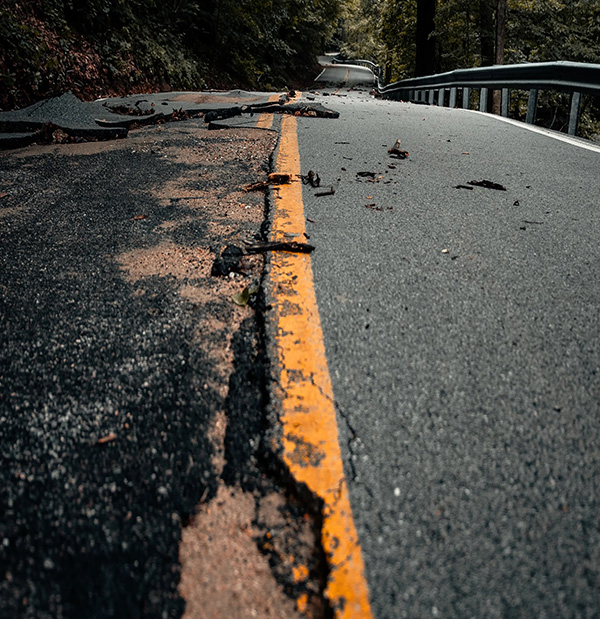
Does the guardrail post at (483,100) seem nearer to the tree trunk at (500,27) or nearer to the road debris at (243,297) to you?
the road debris at (243,297)

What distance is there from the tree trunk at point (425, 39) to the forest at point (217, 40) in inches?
1.6

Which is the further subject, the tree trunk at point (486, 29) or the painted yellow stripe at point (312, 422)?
the tree trunk at point (486, 29)

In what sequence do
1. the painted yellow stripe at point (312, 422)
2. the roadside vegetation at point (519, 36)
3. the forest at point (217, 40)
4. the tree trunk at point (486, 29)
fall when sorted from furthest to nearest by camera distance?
the tree trunk at point (486, 29) → the roadside vegetation at point (519, 36) → the forest at point (217, 40) → the painted yellow stripe at point (312, 422)

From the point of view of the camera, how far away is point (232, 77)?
22.0 meters

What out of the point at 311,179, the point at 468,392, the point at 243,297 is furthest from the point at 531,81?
the point at 468,392

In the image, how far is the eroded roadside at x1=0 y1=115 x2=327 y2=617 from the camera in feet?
3.79

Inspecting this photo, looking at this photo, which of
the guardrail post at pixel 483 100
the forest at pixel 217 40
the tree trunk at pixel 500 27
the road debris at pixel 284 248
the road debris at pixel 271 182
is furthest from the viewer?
the tree trunk at pixel 500 27

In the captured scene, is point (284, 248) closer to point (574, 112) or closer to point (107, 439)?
point (107, 439)

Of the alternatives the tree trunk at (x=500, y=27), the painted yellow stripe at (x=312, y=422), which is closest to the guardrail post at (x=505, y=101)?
the painted yellow stripe at (x=312, y=422)

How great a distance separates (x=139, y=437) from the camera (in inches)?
60.2

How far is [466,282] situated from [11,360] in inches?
78.8

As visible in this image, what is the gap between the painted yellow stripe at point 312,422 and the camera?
1.14 m

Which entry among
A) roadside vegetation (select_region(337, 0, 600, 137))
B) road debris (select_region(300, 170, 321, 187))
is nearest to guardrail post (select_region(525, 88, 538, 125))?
road debris (select_region(300, 170, 321, 187))

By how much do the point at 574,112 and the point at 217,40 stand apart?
61.5 ft
